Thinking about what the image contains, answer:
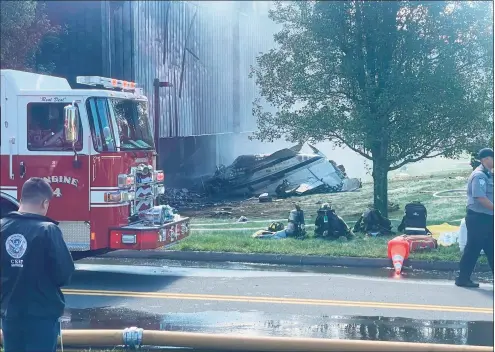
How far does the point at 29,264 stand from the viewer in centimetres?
439

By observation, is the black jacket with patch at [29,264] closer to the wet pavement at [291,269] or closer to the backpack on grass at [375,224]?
the wet pavement at [291,269]

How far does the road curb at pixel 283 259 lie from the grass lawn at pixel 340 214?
0.41ft

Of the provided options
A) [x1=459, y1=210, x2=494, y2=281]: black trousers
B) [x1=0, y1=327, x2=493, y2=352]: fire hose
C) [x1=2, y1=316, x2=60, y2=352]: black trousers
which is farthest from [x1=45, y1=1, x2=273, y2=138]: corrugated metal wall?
[x1=2, y1=316, x2=60, y2=352]: black trousers

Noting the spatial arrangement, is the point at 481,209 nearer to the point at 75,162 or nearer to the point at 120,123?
the point at 120,123

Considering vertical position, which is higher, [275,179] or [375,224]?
[275,179]

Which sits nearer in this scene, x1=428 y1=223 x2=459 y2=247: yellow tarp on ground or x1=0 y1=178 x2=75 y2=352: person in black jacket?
x1=0 y1=178 x2=75 y2=352: person in black jacket

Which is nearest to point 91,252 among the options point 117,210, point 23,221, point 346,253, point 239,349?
point 117,210

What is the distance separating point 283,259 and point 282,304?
125 inches

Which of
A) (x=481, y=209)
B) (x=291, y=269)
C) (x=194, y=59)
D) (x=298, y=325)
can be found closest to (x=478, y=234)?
(x=481, y=209)

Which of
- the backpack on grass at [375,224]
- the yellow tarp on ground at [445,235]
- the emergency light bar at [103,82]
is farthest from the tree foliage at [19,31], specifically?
the yellow tarp on ground at [445,235]

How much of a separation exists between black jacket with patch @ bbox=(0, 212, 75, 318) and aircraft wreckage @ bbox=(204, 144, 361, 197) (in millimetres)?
19923

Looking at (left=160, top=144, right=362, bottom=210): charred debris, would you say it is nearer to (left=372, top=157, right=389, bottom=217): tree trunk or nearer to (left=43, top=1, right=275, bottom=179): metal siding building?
(left=43, top=1, right=275, bottom=179): metal siding building

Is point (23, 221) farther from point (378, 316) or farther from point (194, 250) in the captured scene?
point (194, 250)

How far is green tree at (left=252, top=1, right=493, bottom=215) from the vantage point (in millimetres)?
14500
